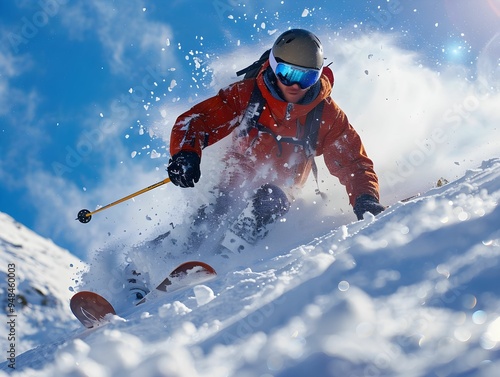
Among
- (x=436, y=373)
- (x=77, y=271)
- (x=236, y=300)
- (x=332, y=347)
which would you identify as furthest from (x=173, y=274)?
(x=77, y=271)

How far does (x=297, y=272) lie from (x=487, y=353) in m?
0.88

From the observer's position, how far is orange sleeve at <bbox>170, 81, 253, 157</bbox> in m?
4.87

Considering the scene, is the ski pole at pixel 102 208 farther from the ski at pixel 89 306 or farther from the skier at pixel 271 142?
the ski at pixel 89 306

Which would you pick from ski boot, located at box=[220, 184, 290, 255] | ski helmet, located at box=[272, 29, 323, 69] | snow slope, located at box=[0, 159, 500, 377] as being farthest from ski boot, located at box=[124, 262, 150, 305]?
ski helmet, located at box=[272, 29, 323, 69]

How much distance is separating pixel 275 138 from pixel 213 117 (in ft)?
2.36

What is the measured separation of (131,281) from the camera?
16.2 ft

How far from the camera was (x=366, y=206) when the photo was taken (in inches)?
181

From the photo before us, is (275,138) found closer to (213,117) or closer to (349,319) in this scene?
(213,117)

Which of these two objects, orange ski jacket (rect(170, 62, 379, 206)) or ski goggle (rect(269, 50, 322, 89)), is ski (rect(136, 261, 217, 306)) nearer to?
orange ski jacket (rect(170, 62, 379, 206))

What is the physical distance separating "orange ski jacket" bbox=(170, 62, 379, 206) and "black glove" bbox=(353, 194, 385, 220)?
92 millimetres

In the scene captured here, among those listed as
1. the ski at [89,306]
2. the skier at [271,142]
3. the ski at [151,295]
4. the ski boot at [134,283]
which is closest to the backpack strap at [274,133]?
the skier at [271,142]

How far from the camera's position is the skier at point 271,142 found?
15.2ft

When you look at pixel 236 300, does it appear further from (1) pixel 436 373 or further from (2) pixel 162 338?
(1) pixel 436 373

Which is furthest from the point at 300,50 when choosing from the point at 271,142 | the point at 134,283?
the point at 134,283
